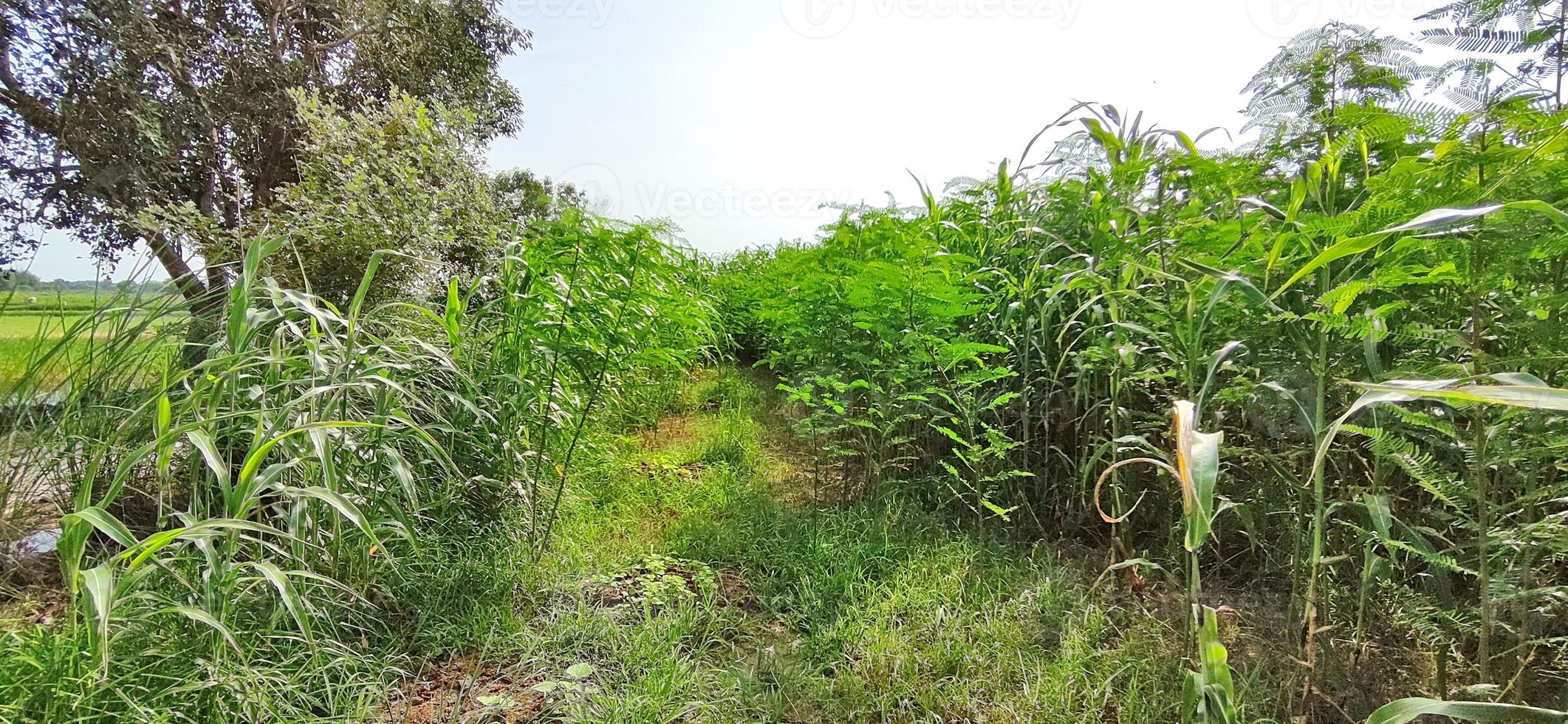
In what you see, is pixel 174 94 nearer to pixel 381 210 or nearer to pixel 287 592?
pixel 381 210

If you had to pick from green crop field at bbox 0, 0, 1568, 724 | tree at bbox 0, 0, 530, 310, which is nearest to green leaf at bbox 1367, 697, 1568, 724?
green crop field at bbox 0, 0, 1568, 724

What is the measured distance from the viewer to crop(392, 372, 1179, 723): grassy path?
3.68 ft

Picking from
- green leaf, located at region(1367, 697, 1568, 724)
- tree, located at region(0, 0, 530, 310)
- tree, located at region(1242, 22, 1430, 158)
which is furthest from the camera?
tree, located at region(0, 0, 530, 310)

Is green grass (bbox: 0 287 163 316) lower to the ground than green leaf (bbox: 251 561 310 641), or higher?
higher

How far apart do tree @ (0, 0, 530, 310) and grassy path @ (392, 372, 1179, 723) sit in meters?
2.99

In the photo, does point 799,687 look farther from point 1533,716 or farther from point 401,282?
point 401,282

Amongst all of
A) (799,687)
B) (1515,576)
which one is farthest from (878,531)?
(1515,576)

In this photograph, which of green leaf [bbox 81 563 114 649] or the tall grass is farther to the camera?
the tall grass

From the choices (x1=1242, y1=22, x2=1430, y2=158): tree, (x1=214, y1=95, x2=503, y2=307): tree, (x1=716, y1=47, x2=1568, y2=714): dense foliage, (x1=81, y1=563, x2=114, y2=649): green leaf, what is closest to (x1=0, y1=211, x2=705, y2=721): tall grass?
(x1=81, y1=563, x2=114, y2=649): green leaf

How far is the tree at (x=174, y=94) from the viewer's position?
3697 millimetres

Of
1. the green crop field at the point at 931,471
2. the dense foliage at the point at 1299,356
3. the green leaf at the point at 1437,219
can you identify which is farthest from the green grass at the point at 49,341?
the green leaf at the point at 1437,219

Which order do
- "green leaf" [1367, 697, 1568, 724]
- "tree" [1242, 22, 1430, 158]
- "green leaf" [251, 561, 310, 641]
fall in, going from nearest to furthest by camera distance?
"green leaf" [1367, 697, 1568, 724] < "green leaf" [251, 561, 310, 641] < "tree" [1242, 22, 1430, 158]

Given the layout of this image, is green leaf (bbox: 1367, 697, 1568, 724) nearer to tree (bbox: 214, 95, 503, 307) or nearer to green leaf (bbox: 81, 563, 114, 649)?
green leaf (bbox: 81, 563, 114, 649)

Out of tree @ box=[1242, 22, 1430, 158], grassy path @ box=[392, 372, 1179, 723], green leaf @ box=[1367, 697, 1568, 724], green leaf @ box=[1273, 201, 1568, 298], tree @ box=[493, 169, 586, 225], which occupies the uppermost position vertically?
tree @ box=[493, 169, 586, 225]
